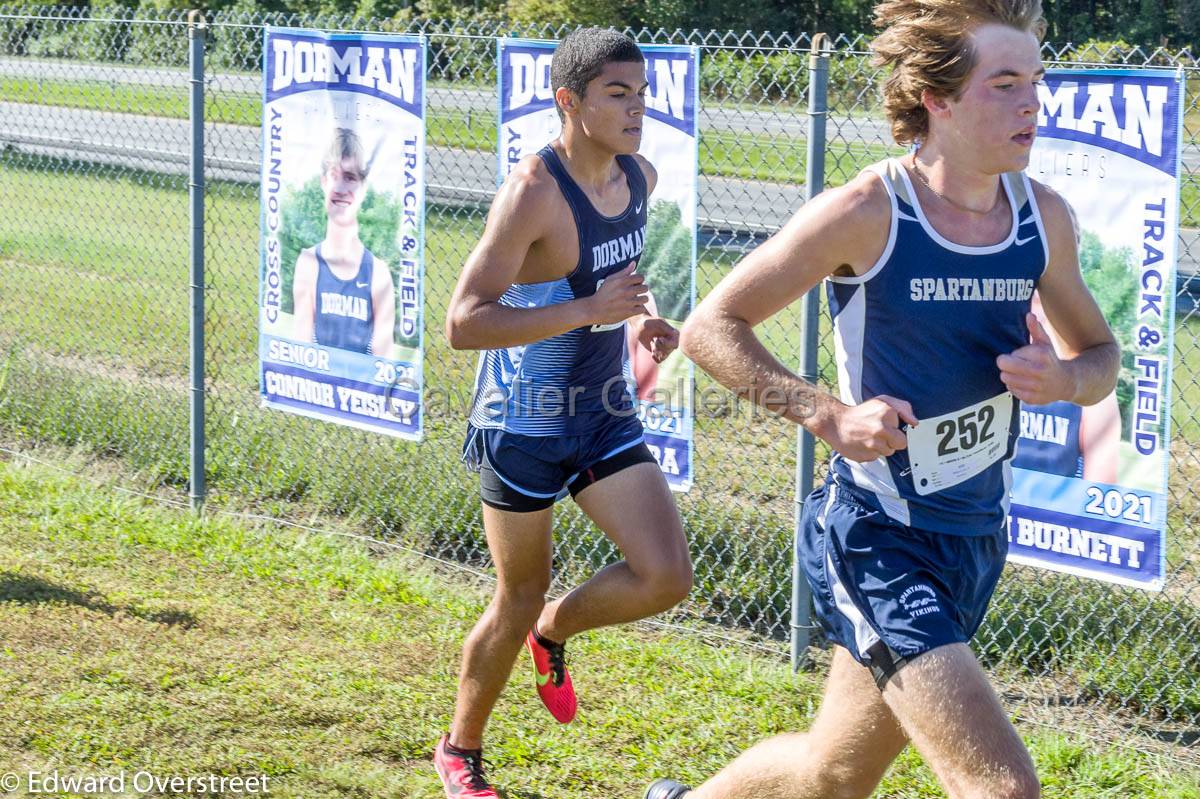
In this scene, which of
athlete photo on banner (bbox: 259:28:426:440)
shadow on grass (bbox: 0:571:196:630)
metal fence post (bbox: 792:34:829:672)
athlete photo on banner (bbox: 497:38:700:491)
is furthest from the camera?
athlete photo on banner (bbox: 259:28:426:440)

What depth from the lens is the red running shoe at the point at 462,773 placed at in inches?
162

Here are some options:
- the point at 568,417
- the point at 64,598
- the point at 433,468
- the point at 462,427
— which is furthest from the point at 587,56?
the point at 462,427

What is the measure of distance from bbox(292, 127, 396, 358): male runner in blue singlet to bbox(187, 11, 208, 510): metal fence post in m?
0.54

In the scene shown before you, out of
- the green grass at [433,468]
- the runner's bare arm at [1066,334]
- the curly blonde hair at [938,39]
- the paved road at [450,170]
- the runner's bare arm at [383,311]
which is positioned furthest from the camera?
the paved road at [450,170]

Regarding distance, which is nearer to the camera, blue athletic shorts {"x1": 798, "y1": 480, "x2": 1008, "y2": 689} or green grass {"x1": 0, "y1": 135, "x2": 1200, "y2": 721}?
blue athletic shorts {"x1": 798, "y1": 480, "x2": 1008, "y2": 689}

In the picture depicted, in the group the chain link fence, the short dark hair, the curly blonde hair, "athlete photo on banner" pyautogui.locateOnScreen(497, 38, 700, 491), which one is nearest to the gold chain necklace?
the curly blonde hair

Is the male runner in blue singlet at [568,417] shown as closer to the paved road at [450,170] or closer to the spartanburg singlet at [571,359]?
the spartanburg singlet at [571,359]

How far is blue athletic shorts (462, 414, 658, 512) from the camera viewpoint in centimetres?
409

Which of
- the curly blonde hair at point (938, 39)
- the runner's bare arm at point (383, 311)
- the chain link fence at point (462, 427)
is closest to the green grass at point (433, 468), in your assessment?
the chain link fence at point (462, 427)

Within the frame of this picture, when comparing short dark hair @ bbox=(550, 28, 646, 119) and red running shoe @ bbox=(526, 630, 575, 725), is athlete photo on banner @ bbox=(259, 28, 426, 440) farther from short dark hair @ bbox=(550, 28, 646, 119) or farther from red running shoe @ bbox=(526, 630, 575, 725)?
red running shoe @ bbox=(526, 630, 575, 725)

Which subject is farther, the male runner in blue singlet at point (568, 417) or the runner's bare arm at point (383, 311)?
the runner's bare arm at point (383, 311)

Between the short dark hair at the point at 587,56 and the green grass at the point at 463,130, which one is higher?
the short dark hair at the point at 587,56

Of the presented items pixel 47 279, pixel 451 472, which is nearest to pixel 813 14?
pixel 47 279

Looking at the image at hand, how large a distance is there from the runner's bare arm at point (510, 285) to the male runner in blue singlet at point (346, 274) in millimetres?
2300
